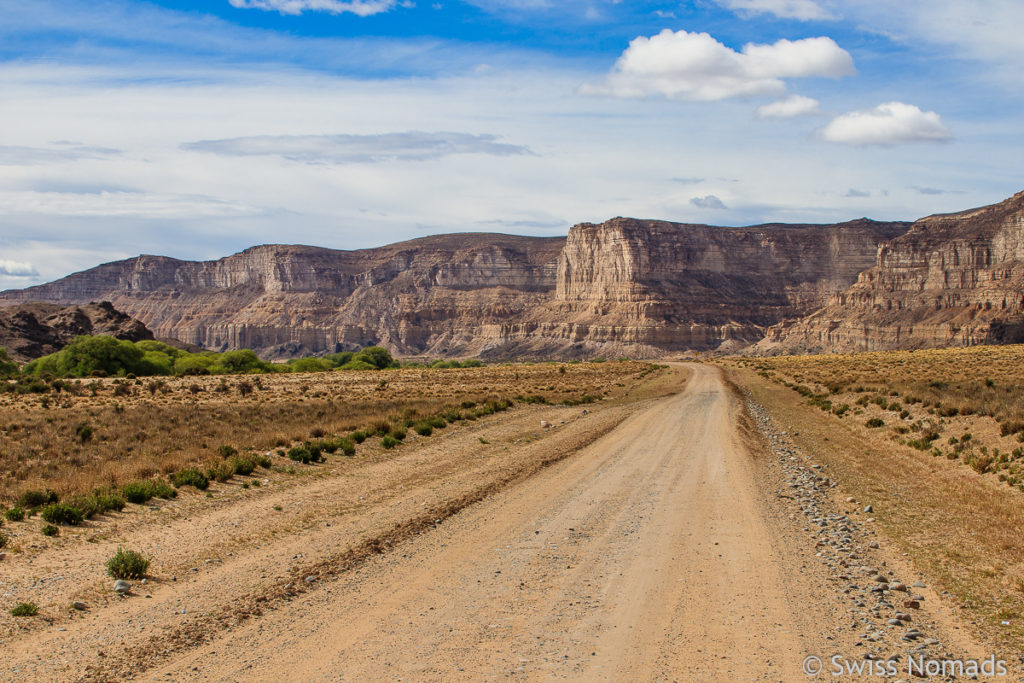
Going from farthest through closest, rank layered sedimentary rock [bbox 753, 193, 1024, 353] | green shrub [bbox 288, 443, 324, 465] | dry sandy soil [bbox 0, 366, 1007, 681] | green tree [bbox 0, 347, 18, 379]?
layered sedimentary rock [bbox 753, 193, 1024, 353], green tree [bbox 0, 347, 18, 379], green shrub [bbox 288, 443, 324, 465], dry sandy soil [bbox 0, 366, 1007, 681]

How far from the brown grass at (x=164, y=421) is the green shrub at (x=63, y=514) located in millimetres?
1815

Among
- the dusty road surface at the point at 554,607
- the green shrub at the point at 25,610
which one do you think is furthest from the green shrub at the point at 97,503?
the dusty road surface at the point at 554,607

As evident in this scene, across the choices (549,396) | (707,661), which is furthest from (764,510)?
(549,396)

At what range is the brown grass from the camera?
1702 centimetres

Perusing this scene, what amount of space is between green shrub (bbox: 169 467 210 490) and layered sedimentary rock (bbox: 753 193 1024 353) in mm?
142365

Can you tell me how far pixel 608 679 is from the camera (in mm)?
6590

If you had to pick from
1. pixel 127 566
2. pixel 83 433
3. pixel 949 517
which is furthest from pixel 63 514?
pixel 949 517

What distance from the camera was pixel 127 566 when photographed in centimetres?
944

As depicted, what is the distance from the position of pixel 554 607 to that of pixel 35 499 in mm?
9618

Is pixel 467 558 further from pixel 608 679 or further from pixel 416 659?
pixel 608 679

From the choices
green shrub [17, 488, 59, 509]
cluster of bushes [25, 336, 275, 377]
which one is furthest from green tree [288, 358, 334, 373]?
green shrub [17, 488, 59, 509]

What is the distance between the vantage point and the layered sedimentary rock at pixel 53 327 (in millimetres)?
86188

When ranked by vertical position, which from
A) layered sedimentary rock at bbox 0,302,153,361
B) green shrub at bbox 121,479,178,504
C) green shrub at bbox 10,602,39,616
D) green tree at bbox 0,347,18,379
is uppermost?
layered sedimentary rock at bbox 0,302,153,361

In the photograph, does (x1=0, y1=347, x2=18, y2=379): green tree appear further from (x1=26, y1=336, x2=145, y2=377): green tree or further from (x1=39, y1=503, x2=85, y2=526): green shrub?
(x1=39, y1=503, x2=85, y2=526): green shrub
